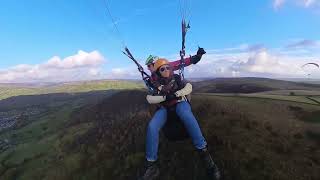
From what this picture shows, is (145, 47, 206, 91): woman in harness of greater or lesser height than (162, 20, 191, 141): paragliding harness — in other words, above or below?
above

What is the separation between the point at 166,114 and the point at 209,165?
2422mm

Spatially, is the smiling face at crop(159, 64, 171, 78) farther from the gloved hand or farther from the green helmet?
the gloved hand

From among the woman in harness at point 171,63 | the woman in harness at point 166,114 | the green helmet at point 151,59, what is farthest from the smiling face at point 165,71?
the green helmet at point 151,59

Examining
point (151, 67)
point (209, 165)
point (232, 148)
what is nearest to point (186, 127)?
point (209, 165)

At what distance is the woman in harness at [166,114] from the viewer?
1208 centimetres

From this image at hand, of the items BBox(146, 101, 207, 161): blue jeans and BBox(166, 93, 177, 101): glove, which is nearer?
BBox(146, 101, 207, 161): blue jeans

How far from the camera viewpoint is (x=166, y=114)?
41.3 feet

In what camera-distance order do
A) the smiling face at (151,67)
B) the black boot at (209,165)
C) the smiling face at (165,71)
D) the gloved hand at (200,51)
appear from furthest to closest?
the smiling face at (151,67), the smiling face at (165,71), the gloved hand at (200,51), the black boot at (209,165)

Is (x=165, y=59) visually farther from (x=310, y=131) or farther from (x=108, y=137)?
(x=108, y=137)

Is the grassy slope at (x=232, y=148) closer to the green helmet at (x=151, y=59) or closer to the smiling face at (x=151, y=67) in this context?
the smiling face at (x=151, y=67)

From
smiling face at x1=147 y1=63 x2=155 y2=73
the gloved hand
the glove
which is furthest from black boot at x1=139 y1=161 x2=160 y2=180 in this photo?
the gloved hand

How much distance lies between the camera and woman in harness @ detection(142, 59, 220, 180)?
39.6 feet

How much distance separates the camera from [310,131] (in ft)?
59.8

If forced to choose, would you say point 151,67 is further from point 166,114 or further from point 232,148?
point 232,148
